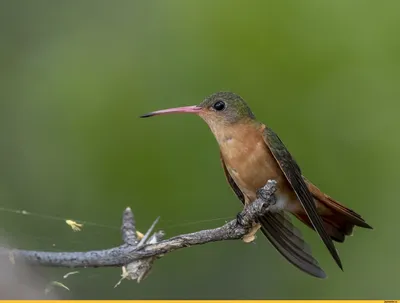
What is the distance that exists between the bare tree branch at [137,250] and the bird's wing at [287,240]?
420 millimetres

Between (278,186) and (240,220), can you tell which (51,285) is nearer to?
(240,220)

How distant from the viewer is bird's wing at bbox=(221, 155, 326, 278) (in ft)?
8.00

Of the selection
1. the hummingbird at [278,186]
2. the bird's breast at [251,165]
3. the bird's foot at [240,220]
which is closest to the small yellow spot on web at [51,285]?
the bird's foot at [240,220]

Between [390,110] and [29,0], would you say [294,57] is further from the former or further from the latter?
[29,0]

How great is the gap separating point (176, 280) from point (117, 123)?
3.28 feet

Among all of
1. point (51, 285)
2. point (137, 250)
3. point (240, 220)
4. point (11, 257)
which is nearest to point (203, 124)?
point (240, 220)

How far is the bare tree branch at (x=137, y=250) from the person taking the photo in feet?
3.98

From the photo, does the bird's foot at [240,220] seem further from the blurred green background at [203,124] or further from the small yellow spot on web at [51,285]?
the blurred green background at [203,124]

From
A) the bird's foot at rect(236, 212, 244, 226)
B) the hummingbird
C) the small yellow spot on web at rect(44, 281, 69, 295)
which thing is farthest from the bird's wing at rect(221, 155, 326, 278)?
the small yellow spot on web at rect(44, 281, 69, 295)

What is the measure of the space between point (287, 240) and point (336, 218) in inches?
10.6

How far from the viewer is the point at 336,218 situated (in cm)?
266

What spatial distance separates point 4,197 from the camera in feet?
8.67

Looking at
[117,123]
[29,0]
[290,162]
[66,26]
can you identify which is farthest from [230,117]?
[29,0]

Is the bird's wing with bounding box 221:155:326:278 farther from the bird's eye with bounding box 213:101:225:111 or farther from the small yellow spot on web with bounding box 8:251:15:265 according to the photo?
the small yellow spot on web with bounding box 8:251:15:265
